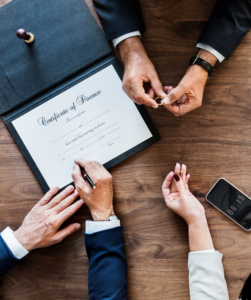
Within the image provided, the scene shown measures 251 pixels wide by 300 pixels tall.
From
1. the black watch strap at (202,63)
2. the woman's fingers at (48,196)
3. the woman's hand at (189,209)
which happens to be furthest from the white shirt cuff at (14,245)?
the black watch strap at (202,63)

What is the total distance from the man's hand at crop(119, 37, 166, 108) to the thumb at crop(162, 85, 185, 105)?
30 mm

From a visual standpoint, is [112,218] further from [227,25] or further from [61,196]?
[227,25]

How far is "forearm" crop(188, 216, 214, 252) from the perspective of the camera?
39.1 inches

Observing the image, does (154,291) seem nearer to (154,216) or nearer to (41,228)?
(154,216)

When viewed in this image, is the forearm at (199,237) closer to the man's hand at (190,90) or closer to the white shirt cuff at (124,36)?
the man's hand at (190,90)

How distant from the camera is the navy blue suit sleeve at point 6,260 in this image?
3.28 feet

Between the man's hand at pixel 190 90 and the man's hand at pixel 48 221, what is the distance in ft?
1.32

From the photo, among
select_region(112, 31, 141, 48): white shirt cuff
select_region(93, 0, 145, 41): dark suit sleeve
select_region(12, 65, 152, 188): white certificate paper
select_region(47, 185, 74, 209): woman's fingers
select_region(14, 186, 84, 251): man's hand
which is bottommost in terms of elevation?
select_region(14, 186, 84, 251): man's hand

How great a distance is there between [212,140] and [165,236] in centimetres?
33

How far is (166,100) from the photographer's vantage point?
0.94 metres

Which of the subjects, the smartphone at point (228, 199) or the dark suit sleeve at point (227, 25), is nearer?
the dark suit sleeve at point (227, 25)

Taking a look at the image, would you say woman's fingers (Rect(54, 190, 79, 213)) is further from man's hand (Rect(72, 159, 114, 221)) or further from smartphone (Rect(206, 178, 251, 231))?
smartphone (Rect(206, 178, 251, 231))

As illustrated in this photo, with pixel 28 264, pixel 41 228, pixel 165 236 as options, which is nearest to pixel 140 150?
pixel 165 236

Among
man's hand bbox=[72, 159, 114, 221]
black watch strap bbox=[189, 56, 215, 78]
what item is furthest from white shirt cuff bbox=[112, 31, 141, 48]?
man's hand bbox=[72, 159, 114, 221]
